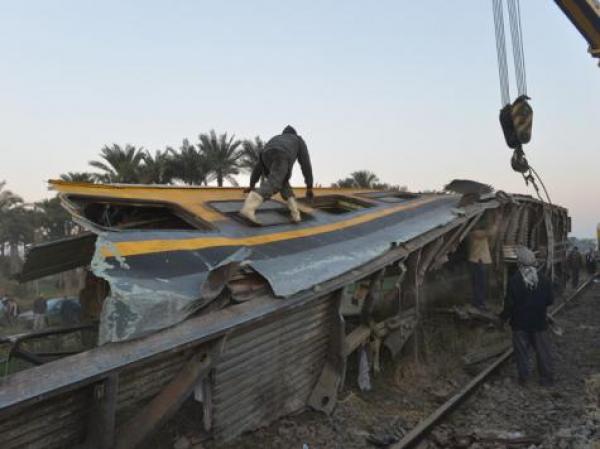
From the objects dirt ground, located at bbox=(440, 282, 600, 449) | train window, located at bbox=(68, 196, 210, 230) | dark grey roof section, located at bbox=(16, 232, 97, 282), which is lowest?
dirt ground, located at bbox=(440, 282, 600, 449)

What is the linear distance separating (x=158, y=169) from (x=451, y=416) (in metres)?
25.4

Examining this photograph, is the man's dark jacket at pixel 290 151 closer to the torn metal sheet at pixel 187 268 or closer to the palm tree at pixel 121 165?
the torn metal sheet at pixel 187 268

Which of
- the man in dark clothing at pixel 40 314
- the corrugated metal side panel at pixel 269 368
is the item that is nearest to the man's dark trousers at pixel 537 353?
the corrugated metal side panel at pixel 269 368

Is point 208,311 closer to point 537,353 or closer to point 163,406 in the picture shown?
point 163,406

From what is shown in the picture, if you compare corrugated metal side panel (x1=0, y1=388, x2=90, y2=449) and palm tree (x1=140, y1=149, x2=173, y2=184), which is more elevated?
palm tree (x1=140, y1=149, x2=173, y2=184)

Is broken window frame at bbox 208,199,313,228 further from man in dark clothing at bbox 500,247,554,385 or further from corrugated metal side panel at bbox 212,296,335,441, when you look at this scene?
man in dark clothing at bbox 500,247,554,385

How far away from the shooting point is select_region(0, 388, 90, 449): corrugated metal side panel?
2.76 meters

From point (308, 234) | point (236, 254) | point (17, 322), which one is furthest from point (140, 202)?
point (17, 322)

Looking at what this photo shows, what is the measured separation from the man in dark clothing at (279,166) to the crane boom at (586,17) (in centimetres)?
906

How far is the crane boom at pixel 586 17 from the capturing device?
36.9 feet

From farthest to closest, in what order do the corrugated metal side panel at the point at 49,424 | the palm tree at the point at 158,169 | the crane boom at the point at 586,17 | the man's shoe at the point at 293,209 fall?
the palm tree at the point at 158,169 → the crane boom at the point at 586,17 → the man's shoe at the point at 293,209 → the corrugated metal side panel at the point at 49,424

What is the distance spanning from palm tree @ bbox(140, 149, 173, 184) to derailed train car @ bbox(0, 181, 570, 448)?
20985mm

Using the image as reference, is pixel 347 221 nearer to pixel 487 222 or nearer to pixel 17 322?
pixel 487 222

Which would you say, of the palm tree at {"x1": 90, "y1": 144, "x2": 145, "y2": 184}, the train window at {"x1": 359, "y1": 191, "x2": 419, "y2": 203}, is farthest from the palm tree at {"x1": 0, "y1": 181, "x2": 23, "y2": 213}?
the train window at {"x1": 359, "y1": 191, "x2": 419, "y2": 203}
